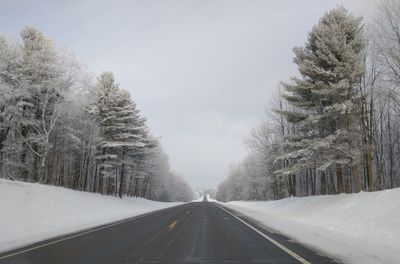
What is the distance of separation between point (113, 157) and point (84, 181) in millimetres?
12715

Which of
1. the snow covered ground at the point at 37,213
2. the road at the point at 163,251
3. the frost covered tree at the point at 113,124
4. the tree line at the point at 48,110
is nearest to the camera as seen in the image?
the road at the point at 163,251

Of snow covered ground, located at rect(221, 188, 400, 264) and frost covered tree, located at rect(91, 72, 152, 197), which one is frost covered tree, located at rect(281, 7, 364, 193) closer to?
snow covered ground, located at rect(221, 188, 400, 264)

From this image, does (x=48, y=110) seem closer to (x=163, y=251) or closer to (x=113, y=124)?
(x=113, y=124)

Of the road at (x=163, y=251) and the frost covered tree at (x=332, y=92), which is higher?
the frost covered tree at (x=332, y=92)

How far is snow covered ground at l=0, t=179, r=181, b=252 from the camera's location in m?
15.1

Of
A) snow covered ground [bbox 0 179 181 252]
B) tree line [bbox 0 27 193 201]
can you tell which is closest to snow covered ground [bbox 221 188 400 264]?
snow covered ground [bbox 0 179 181 252]

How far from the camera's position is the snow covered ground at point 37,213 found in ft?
49.5

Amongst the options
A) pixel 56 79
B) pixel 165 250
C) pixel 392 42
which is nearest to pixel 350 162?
pixel 392 42

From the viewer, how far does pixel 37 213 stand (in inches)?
861

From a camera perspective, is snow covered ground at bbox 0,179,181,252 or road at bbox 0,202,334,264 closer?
road at bbox 0,202,334,264

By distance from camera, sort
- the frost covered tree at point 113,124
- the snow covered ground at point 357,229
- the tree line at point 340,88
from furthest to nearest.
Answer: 1. the frost covered tree at point 113,124
2. the tree line at point 340,88
3. the snow covered ground at point 357,229

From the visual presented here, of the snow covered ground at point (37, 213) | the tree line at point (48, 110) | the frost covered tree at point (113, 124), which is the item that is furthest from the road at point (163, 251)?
the frost covered tree at point (113, 124)

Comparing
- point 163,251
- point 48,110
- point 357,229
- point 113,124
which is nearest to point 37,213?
point 163,251

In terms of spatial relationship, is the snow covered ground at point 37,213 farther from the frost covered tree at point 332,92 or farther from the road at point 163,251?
the frost covered tree at point 332,92
